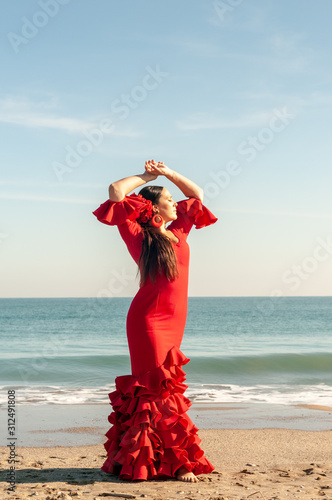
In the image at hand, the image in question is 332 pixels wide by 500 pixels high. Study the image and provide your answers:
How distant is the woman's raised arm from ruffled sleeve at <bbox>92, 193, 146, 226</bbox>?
5cm

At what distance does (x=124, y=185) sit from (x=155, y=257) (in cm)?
58

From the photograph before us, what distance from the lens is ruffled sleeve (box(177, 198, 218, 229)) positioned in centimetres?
434

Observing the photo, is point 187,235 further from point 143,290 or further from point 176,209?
point 143,290

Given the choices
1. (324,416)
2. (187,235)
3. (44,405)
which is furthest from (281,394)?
(187,235)

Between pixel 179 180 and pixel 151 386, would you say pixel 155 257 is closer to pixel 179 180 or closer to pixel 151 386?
pixel 179 180

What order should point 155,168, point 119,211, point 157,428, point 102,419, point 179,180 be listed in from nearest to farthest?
point 157,428 < point 119,211 < point 155,168 < point 179,180 < point 102,419

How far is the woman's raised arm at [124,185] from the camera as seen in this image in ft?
13.2

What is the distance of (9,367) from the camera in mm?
13656

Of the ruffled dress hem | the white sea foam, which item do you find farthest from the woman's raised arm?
the white sea foam

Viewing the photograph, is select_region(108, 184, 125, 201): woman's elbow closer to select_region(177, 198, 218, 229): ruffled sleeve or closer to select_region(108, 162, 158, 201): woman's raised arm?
select_region(108, 162, 158, 201): woman's raised arm

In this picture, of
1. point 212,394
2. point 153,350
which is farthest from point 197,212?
point 212,394

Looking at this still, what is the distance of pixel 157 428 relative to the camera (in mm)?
3910

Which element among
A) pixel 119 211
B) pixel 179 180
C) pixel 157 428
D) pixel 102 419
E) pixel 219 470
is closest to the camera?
pixel 157 428

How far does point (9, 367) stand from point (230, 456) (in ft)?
31.9
